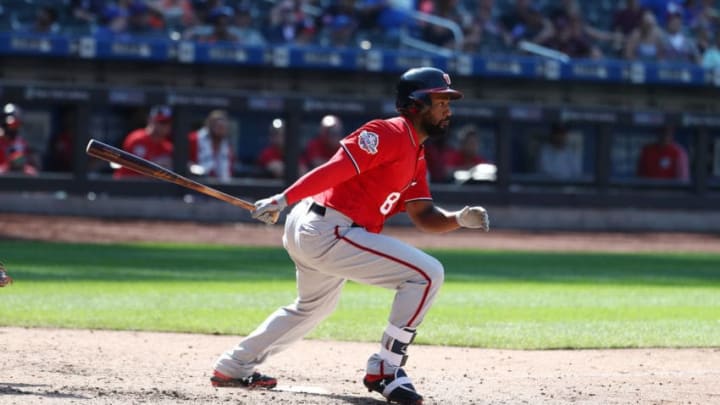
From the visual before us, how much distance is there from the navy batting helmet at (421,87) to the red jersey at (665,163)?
1487 cm

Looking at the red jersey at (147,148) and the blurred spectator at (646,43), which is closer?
the red jersey at (147,148)

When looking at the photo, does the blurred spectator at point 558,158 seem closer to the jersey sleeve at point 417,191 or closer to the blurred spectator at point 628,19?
the blurred spectator at point 628,19

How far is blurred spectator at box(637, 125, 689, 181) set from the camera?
1992 cm

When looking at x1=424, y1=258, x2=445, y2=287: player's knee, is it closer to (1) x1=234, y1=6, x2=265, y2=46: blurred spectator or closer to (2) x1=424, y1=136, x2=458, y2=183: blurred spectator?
(2) x1=424, y1=136, x2=458, y2=183: blurred spectator

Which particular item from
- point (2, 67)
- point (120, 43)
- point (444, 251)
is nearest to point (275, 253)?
point (444, 251)

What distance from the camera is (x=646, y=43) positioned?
2098 centimetres

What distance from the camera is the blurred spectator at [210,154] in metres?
17.4

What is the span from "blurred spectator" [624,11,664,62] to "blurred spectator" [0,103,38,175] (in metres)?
→ 10.3

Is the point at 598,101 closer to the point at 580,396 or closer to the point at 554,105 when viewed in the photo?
the point at 554,105

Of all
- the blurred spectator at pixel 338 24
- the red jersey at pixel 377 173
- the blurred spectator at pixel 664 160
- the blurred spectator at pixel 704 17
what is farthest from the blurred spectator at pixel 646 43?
the red jersey at pixel 377 173

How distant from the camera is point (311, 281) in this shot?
5.71 m

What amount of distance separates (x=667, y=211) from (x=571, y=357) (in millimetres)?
12992

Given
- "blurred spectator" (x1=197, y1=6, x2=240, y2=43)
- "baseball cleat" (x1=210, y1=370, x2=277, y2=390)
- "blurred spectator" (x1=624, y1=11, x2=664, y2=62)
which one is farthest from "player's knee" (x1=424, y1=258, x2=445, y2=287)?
"blurred spectator" (x1=624, y1=11, x2=664, y2=62)

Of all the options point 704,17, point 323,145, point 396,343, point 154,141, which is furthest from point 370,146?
point 704,17
